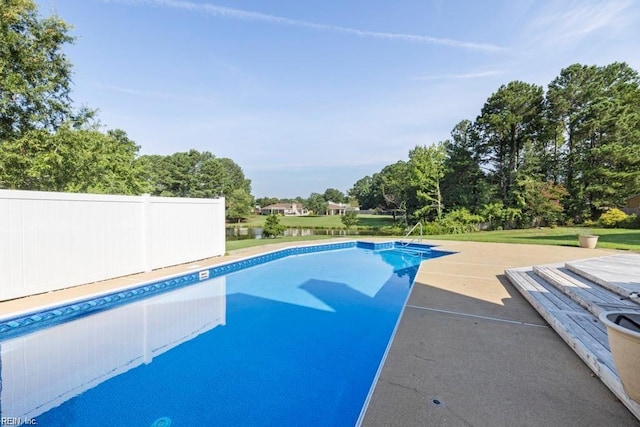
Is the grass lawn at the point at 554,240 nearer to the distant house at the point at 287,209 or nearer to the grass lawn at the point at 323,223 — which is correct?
the grass lawn at the point at 323,223

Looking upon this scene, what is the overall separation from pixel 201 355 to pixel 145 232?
13.8 feet

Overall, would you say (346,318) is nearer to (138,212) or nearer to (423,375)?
(423,375)

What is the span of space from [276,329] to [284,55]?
1168 cm

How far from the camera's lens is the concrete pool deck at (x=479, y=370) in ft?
6.86

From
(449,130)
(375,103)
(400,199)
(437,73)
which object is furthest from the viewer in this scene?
(400,199)

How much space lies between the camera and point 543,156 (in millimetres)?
23531

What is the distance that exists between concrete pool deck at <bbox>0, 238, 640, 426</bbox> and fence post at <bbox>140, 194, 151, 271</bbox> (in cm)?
151

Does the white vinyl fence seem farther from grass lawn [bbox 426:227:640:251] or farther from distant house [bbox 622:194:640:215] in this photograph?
distant house [bbox 622:194:640:215]

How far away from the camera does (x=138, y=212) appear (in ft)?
21.3

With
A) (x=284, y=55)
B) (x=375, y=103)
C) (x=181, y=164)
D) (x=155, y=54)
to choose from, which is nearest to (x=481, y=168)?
(x=375, y=103)

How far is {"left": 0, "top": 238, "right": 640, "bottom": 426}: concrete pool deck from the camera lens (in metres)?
2.09

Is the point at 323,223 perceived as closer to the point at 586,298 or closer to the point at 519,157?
the point at 519,157

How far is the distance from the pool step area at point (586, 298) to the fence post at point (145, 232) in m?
7.61

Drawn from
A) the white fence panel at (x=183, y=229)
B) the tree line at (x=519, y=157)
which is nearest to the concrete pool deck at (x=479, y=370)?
the white fence panel at (x=183, y=229)
